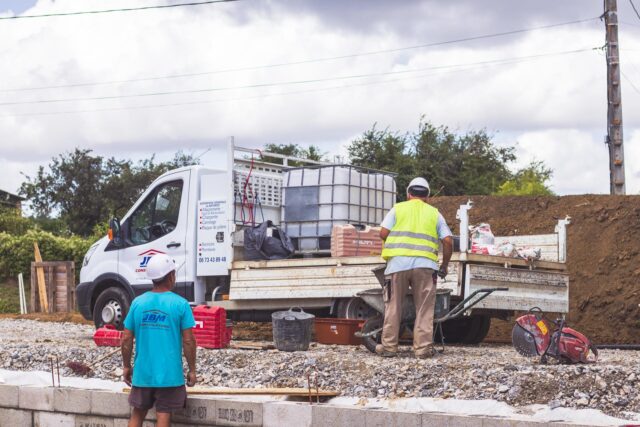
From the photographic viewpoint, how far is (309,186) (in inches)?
589

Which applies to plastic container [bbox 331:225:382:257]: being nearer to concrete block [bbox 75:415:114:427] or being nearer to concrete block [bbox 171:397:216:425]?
concrete block [bbox 75:415:114:427]

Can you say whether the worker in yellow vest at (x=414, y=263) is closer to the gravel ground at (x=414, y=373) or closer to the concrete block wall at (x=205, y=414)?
the gravel ground at (x=414, y=373)

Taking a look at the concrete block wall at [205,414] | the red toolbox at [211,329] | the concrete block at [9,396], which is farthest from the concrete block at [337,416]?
the red toolbox at [211,329]

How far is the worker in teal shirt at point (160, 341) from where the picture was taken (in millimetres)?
7707

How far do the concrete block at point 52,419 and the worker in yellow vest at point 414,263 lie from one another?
3.36 metres

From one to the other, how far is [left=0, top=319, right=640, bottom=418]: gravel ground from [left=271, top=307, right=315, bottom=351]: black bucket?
176 millimetres

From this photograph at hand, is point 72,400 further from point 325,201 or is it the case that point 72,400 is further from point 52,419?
point 325,201

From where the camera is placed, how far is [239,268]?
14.3 meters

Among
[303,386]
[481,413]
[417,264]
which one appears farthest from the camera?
[417,264]

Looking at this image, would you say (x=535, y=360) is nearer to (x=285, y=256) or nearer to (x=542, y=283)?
(x=542, y=283)

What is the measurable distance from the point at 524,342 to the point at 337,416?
11.0 feet

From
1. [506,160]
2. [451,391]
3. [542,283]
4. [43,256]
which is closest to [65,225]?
[43,256]

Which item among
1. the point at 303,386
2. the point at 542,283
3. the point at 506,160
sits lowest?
the point at 303,386

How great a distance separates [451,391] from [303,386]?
1605mm
